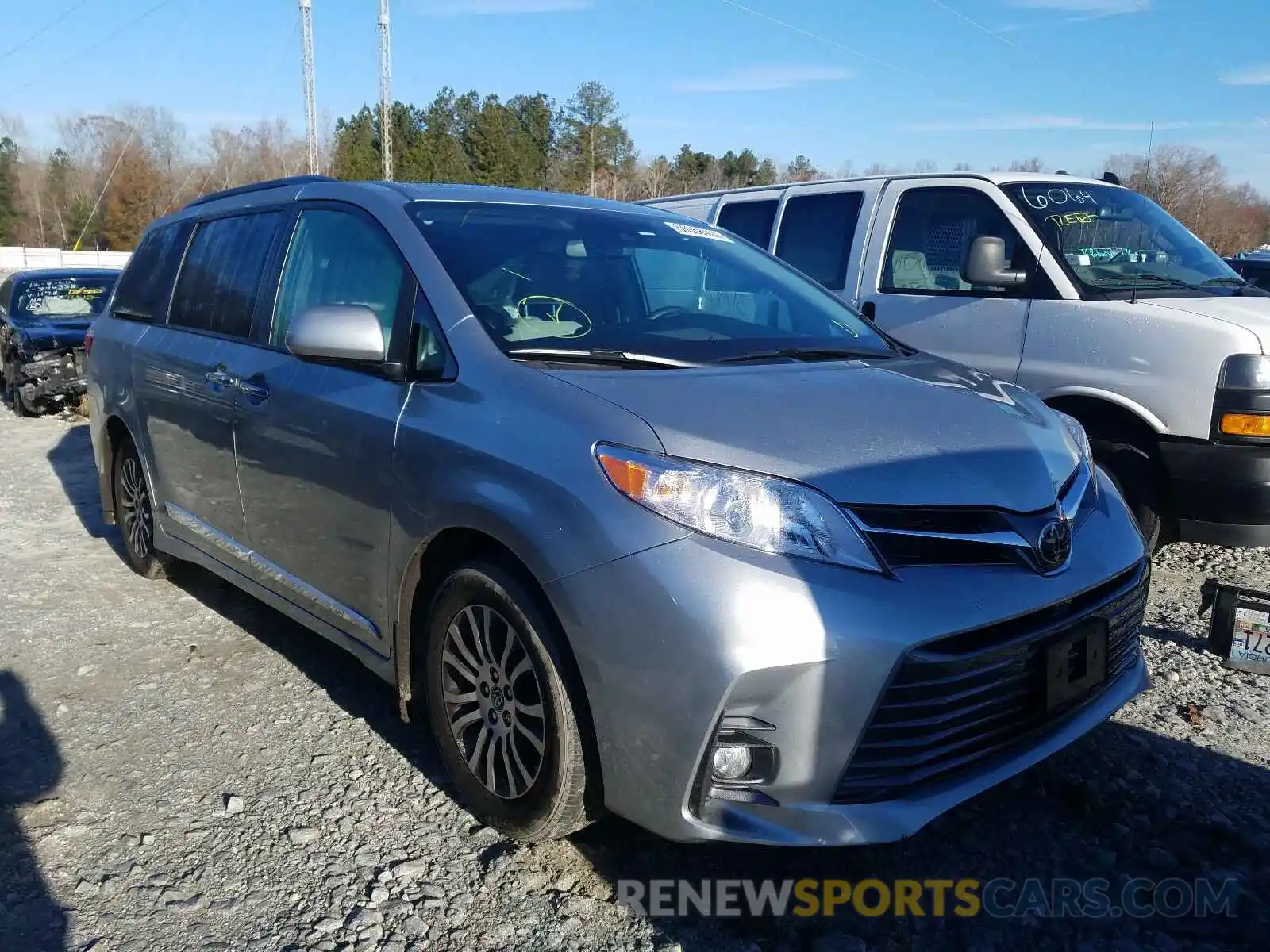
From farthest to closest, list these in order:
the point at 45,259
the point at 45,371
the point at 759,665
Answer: the point at 45,259, the point at 45,371, the point at 759,665

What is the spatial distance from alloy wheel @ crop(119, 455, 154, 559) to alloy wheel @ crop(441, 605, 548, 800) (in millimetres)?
2656

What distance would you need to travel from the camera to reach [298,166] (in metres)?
58.5

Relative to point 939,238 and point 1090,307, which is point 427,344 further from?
point 939,238

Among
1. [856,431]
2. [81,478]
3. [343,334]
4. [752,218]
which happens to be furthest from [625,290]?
[81,478]

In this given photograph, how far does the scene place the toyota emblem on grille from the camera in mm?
2402

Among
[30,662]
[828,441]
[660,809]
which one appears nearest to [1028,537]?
[828,441]

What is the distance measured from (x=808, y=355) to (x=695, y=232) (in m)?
0.99

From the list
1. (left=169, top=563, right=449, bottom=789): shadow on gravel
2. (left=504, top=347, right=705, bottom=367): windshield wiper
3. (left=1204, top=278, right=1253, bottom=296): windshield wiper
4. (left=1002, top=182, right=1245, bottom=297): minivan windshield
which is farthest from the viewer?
(left=1204, top=278, right=1253, bottom=296): windshield wiper

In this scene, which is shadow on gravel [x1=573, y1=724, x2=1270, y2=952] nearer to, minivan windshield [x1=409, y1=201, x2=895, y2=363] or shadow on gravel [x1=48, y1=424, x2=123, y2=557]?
minivan windshield [x1=409, y1=201, x2=895, y2=363]

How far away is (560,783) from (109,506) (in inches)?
158

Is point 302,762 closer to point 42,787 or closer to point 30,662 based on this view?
point 42,787

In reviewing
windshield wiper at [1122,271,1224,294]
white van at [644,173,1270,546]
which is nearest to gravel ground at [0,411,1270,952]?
white van at [644,173,1270,546]

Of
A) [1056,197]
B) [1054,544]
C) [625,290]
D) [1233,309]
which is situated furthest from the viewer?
[1056,197]

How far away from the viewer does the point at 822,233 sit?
20.3ft
